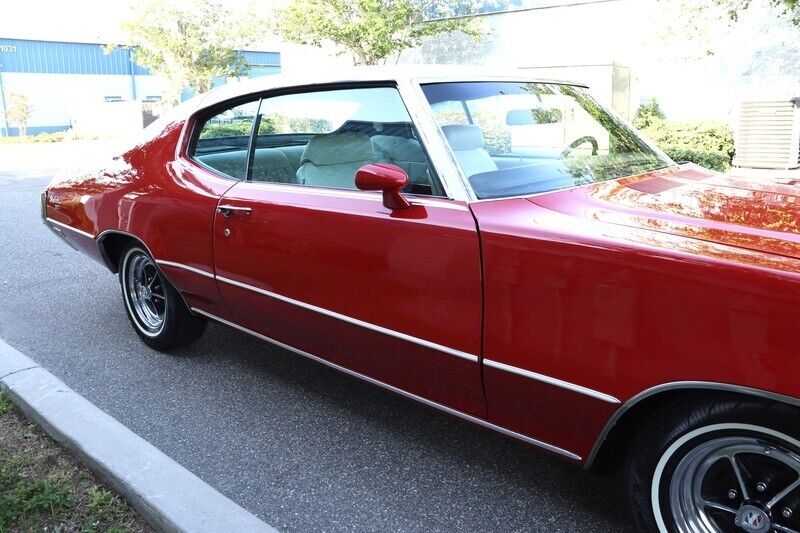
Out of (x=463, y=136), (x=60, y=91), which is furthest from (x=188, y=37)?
(x=463, y=136)

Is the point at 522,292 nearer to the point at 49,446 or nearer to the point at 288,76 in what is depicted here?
the point at 288,76

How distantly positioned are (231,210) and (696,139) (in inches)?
441

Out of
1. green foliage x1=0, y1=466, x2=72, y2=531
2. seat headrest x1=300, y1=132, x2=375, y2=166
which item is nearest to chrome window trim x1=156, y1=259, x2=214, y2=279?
seat headrest x1=300, y1=132, x2=375, y2=166

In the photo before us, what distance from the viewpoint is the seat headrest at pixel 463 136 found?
2.58 metres

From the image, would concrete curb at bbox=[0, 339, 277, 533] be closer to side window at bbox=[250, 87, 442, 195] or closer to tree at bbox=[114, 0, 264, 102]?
side window at bbox=[250, 87, 442, 195]

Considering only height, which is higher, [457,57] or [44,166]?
[457,57]

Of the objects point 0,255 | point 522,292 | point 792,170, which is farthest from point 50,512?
point 792,170

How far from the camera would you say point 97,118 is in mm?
32500

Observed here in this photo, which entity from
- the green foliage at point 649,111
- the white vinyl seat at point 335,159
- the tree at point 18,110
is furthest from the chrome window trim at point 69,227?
the tree at point 18,110

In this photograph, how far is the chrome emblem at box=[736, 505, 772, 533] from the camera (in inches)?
73.3

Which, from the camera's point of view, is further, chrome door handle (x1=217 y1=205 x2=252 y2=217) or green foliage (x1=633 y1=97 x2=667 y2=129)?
green foliage (x1=633 y1=97 x2=667 y2=129)

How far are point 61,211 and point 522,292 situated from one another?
3.52 m

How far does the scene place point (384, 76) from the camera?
2.77 metres

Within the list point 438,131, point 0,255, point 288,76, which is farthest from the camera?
point 0,255
